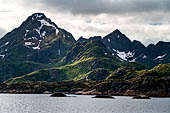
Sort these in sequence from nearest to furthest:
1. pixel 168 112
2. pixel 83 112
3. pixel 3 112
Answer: pixel 3 112
pixel 83 112
pixel 168 112

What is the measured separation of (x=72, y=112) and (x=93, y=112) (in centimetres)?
822

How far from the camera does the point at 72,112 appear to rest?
4729 inches

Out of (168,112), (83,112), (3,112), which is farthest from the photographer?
(168,112)

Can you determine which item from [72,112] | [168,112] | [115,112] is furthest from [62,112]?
[168,112]

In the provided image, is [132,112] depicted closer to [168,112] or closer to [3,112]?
[168,112]

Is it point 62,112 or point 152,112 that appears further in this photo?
point 152,112

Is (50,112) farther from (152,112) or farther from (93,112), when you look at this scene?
(152,112)

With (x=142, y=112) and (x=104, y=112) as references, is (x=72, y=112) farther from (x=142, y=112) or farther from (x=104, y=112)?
(x=142, y=112)

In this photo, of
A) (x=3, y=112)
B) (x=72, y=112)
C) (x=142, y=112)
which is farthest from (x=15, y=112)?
(x=142, y=112)

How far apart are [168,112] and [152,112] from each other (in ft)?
22.5

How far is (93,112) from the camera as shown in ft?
400

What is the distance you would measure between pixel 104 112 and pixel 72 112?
42.3 ft

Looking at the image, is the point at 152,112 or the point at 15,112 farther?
the point at 152,112

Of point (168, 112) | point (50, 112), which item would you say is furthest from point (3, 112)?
point (168, 112)
